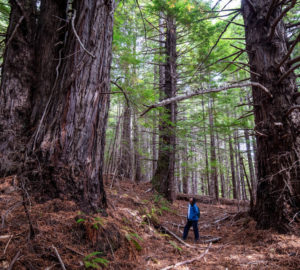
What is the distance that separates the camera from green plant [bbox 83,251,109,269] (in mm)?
2254

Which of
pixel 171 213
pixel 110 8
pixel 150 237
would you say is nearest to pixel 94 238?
pixel 150 237

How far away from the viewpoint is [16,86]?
3.92 meters

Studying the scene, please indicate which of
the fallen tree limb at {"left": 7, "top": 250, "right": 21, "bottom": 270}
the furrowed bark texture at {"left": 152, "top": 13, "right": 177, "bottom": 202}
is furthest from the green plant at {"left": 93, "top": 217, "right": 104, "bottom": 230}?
the furrowed bark texture at {"left": 152, "top": 13, "right": 177, "bottom": 202}

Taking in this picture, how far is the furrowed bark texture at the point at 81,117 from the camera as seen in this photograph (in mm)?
3168

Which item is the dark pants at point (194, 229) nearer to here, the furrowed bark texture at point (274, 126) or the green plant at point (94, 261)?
the furrowed bark texture at point (274, 126)

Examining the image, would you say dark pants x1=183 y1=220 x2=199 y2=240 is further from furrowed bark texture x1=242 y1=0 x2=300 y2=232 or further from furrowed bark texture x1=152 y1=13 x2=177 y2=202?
furrowed bark texture x1=152 y1=13 x2=177 y2=202

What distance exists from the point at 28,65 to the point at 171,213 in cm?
659

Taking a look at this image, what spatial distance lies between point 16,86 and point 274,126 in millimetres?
5379

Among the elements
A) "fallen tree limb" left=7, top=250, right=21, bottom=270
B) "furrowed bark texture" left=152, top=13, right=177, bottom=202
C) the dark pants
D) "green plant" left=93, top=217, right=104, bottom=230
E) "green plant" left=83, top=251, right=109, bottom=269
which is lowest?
the dark pants

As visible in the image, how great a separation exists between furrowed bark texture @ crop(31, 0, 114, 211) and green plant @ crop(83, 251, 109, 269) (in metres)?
0.87

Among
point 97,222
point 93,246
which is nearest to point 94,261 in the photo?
point 93,246

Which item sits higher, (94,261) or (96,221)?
(96,221)

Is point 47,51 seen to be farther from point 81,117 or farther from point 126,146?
point 126,146

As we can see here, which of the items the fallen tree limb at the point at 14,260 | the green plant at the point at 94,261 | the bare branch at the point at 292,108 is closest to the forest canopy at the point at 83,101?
the bare branch at the point at 292,108
